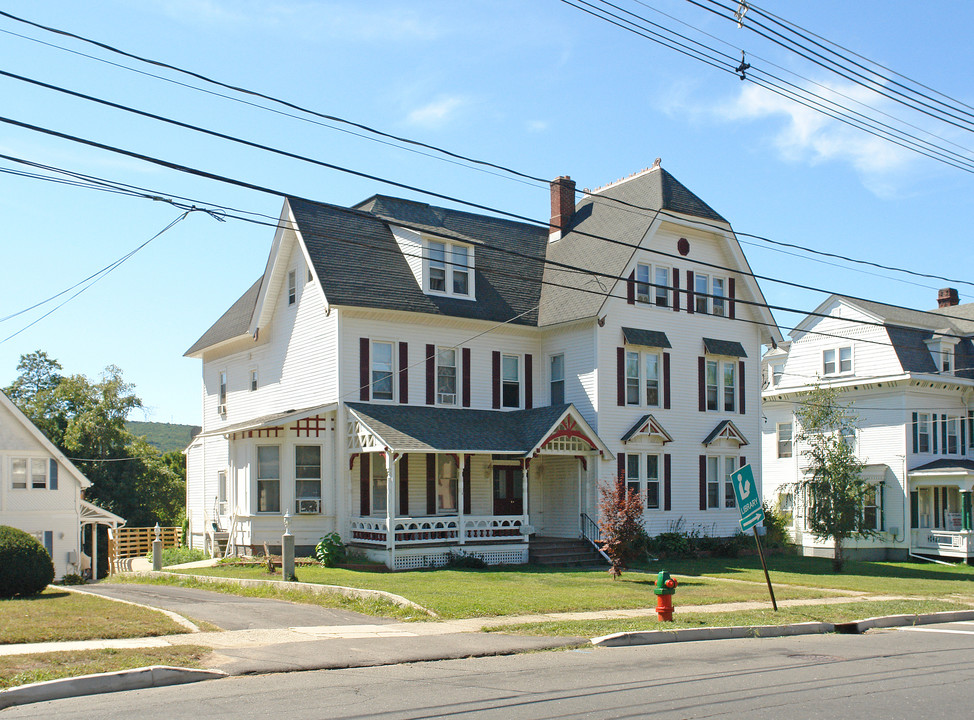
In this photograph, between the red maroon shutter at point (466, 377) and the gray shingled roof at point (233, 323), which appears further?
the gray shingled roof at point (233, 323)

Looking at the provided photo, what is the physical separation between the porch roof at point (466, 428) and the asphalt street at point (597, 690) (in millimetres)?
12948

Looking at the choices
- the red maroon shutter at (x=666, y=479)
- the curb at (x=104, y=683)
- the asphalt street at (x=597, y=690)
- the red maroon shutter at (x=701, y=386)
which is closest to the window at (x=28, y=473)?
the red maroon shutter at (x=666, y=479)

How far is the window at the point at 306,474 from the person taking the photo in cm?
2714

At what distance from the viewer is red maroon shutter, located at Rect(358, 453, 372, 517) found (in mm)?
27172

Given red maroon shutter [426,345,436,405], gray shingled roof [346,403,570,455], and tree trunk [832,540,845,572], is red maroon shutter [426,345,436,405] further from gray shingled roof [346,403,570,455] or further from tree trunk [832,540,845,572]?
tree trunk [832,540,845,572]

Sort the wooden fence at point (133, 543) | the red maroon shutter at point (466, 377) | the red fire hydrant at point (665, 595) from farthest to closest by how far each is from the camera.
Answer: the wooden fence at point (133, 543), the red maroon shutter at point (466, 377), the red fire hydrant at point (665, 595)

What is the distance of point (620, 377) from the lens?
30.2 metres

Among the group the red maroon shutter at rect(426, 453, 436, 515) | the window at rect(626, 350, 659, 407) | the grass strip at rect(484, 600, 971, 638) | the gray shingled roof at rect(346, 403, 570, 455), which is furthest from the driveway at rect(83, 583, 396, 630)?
the window at rect(626, 350, 659, 407)

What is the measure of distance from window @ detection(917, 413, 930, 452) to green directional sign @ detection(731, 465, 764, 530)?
26120 millimetres

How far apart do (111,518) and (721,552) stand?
2611cm

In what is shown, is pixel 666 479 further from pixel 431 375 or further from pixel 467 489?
pixel 431 375

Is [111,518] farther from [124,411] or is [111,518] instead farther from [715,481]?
[715,481]

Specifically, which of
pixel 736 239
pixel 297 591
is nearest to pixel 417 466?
pixel 297 591

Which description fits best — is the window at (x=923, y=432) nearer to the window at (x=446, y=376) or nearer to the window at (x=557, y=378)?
the window at (x=557, y=378)
